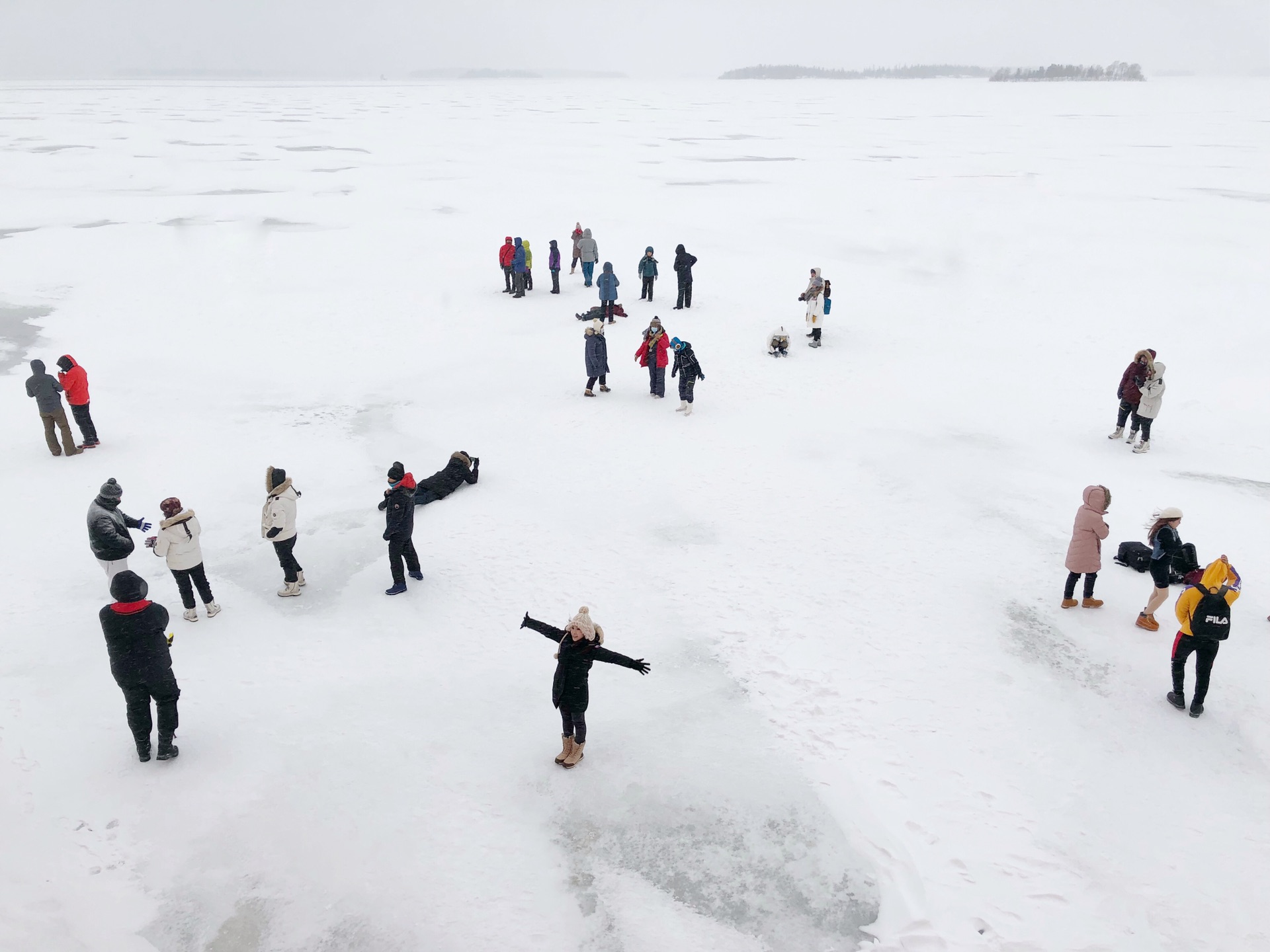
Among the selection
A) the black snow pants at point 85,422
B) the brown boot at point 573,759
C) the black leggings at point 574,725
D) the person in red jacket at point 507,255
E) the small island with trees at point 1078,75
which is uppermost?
the small island with trees at point 1078,75

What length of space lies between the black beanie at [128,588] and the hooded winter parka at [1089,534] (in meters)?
7.76

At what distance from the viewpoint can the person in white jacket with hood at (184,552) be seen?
23.0 ft

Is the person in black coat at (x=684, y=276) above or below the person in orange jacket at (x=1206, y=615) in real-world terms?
above

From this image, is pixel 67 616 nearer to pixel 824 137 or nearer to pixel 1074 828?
pixel 1074 828

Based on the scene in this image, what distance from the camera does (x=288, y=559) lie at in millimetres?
7711

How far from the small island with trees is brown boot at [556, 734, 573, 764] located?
514 ft

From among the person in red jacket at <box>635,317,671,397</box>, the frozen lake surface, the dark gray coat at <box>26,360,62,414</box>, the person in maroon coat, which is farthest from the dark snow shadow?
the person in maroon coat

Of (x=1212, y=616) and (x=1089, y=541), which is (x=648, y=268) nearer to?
(x=1089, y=541)

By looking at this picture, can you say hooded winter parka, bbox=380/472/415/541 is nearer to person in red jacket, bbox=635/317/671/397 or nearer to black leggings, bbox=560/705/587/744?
black leggings, bbox=560/705/587/744

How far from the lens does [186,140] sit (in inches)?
1873

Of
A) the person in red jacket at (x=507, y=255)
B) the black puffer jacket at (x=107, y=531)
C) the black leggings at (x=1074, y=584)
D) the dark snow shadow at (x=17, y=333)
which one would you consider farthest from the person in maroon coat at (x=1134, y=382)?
the dark snow shadow at (x=17, y=333)

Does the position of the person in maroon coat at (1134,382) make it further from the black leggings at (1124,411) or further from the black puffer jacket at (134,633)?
the black puffer jacket at (134,633)

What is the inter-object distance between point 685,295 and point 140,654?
14.4 m

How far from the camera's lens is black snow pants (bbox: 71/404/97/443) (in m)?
10.8
